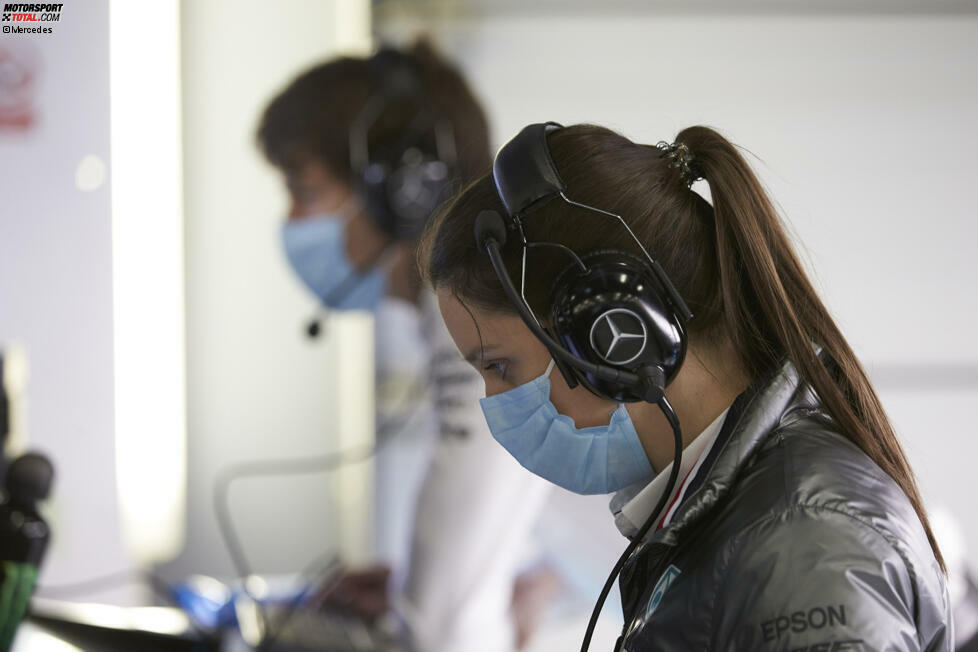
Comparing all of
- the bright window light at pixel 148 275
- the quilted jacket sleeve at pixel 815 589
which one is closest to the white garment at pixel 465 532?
the bright window light at pixel 148 275

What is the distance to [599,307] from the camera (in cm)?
61

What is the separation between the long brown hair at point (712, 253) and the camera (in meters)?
0.65

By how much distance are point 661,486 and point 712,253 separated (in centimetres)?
Answer: 19

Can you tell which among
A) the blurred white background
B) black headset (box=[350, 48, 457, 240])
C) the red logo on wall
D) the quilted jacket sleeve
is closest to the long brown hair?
the quilted jacket sleeve

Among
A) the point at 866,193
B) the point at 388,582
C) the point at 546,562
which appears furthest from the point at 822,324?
the point at 866,193

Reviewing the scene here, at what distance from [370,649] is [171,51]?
110 centimetres

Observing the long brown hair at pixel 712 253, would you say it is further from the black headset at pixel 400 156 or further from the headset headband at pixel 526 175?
the black headset at pixel 400 156

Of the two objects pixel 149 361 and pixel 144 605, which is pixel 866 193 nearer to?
pixel 149 361

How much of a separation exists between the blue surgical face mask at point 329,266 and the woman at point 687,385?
2.39 feet

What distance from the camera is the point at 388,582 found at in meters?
1.45

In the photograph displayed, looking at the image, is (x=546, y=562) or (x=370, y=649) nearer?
(x=370, y=649)

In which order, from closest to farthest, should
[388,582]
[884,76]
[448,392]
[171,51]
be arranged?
[448,392], [388,582], [171,51], [884,76]

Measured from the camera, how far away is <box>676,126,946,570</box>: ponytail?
637 millimetres

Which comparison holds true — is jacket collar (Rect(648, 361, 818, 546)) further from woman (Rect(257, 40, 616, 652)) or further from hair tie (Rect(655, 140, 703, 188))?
woman (Rect(257, 40, 616, 652))
